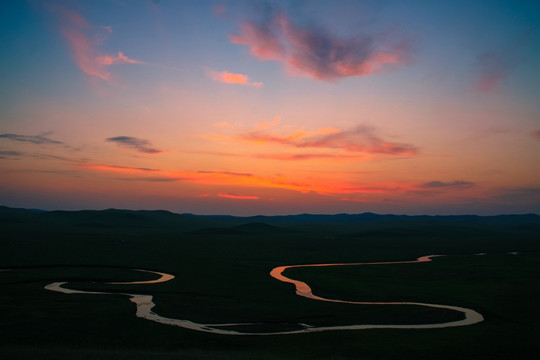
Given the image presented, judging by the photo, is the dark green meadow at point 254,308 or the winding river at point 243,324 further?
the winding river at point 243,324

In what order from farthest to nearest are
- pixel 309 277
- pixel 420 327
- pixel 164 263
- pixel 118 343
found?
pixel 164 263
pixel 309 277
pixel 420 327
pixel 118 343

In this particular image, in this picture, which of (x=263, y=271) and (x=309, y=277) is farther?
(x=263, y=271)

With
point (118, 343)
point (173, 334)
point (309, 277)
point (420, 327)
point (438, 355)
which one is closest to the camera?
point (438, 355)

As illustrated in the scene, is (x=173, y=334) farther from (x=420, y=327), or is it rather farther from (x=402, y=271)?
(x=402, y=271)

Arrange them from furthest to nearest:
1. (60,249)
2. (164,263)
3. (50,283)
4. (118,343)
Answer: (60,249), (164,263), (50,283), (118,343)

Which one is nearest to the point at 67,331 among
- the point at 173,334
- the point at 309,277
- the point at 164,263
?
the point at 173,334

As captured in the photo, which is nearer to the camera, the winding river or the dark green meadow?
the dark green meadow

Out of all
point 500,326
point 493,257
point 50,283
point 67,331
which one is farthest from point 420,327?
point 493,257

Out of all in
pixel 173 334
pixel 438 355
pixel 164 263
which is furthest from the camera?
pixel 164 263

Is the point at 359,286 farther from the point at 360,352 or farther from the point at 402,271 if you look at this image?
the point at 360,352

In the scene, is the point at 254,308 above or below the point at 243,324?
above

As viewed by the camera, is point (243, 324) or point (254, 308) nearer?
point (243, 324)
